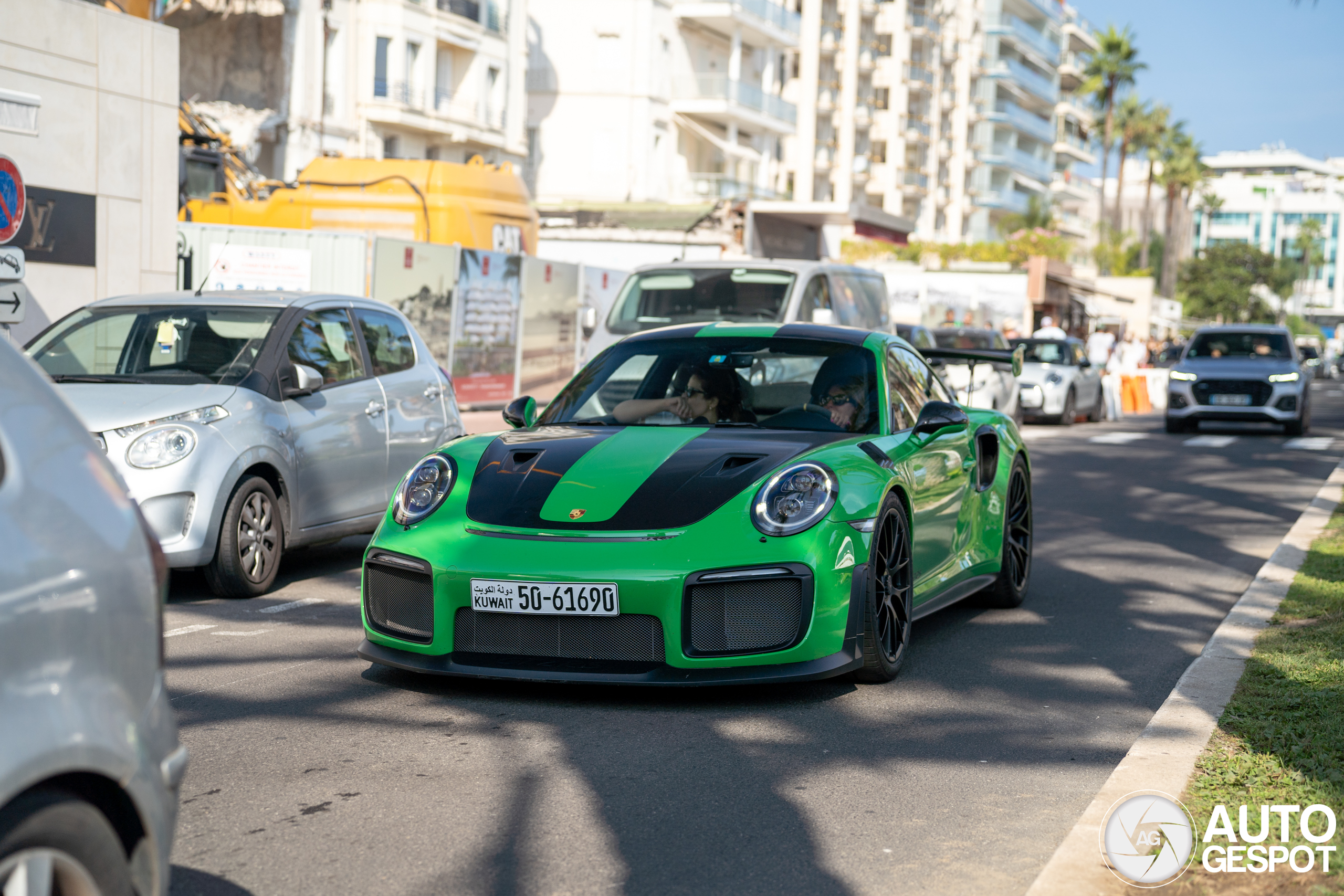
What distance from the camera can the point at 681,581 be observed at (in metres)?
5.05

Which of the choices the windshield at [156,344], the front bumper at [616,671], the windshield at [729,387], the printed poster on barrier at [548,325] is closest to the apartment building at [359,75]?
the printed poster on barrier at [548,325]

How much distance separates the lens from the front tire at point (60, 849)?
7.12 ft

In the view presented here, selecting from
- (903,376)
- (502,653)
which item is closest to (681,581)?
(502,653)

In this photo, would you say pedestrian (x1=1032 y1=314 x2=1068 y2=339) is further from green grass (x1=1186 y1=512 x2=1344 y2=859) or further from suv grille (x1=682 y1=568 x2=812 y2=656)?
suv grille (x1=682 y1=568 x2=812 y2=656)

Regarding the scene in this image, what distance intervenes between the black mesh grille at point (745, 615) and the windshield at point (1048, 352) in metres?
21.6

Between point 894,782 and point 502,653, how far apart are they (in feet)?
4.84

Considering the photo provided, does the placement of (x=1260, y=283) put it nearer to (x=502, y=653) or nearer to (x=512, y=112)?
(x=512, y=112)

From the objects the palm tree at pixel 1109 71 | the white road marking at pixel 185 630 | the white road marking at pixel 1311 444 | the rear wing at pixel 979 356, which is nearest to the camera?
the white road marking at pixel 185 630

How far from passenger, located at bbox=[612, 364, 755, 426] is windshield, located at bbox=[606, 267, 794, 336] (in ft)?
20.6

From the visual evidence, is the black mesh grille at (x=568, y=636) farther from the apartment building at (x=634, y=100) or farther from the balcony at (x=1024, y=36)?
the balcony at (x=1024, y=36)

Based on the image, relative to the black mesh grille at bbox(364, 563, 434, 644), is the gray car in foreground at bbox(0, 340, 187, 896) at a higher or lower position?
higher

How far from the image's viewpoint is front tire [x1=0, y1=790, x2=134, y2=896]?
217cm
